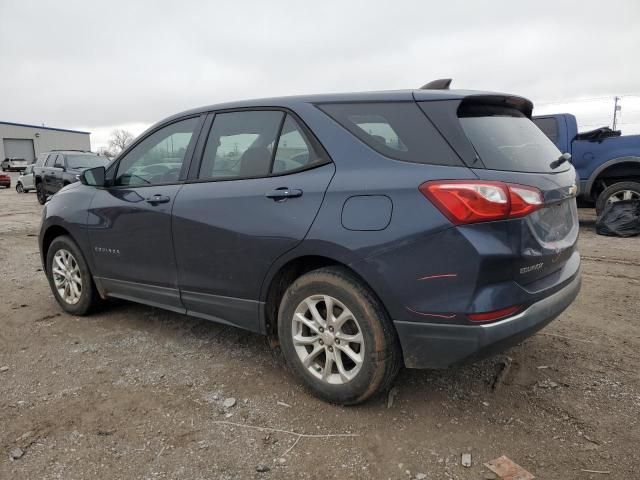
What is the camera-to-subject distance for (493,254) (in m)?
2.29

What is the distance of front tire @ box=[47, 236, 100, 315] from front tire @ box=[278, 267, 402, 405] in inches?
88.6

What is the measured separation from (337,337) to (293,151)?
3.65 ft

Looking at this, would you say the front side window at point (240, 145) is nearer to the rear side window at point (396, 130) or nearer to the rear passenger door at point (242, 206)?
the rear passenger door at point (242, 206)

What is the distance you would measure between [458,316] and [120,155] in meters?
3.00

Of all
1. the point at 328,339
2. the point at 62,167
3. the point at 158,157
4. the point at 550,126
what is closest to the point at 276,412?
the point at 328,339

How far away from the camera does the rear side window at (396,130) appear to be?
249 cm

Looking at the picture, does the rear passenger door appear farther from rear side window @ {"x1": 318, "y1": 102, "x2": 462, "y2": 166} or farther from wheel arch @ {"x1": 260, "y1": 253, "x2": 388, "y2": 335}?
rear side window @ {"x1": 318, "y1": 102, "x2": 462, "y2": 166}

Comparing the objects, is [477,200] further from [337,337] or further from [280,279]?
[280,279]

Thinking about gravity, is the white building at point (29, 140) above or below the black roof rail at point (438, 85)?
above

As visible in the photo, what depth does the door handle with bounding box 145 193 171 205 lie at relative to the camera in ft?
11.5

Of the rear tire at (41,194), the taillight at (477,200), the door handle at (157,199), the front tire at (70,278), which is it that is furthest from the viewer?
the rear tire at (41,194)

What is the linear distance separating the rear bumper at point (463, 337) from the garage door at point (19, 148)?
209ft

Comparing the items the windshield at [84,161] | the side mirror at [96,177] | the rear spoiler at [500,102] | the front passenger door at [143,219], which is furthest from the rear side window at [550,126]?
the windshield at [84,161]

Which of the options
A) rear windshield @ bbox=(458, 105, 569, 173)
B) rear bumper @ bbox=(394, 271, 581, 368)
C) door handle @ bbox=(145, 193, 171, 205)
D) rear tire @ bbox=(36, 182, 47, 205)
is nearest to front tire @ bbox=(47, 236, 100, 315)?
door handle @ bbox=(145, 193, 171, 205)
